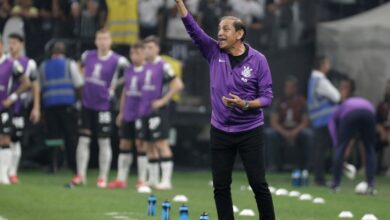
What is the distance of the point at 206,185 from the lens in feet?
69.4

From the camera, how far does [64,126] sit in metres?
21.3

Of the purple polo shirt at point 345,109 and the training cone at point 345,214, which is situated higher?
the purple polo shirt at point 345,109

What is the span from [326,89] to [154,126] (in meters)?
3.35

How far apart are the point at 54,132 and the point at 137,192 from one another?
4147 millimetres

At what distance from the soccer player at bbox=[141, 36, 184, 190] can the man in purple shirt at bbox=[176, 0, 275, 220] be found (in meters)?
7.36

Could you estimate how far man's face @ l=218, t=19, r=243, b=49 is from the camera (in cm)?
1194

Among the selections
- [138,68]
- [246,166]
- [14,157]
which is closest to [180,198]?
[138,68]

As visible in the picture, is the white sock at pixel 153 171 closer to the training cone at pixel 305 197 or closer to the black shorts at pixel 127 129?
the black shorts at pixel 127 129

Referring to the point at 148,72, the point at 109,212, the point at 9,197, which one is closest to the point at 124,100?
the point at 148,72

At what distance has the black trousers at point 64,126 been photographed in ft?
68.9

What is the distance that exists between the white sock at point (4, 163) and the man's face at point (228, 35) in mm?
8304

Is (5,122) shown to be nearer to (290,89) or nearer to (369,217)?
(369,217)

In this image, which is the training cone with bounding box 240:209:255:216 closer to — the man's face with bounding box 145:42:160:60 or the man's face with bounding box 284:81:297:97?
the man's face with bounding box 145:42:160:60

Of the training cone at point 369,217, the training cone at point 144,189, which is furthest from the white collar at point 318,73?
the training cone at point 369,217
